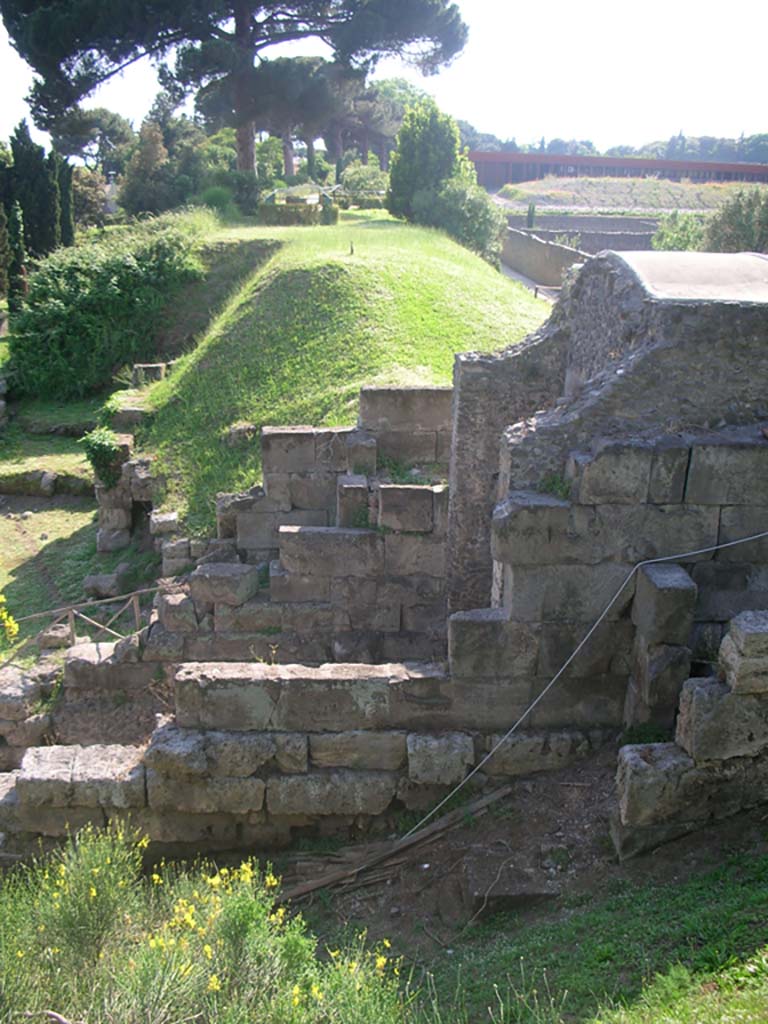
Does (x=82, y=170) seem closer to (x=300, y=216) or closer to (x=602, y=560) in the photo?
(x=300, y=216)

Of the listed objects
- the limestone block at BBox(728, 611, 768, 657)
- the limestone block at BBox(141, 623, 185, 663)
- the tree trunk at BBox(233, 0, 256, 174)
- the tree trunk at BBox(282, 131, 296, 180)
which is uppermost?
the tree trunk at BBox(233, 0, 256, 174)

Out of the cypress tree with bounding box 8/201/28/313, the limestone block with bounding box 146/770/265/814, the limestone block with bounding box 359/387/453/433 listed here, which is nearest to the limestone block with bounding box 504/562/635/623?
the limestone block with bounding box 146/770/265/814

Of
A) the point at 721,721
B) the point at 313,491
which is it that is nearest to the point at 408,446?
the point at 313,491

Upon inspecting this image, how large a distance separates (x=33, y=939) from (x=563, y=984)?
3.23 meters

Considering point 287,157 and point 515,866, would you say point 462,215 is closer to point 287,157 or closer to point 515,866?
point 287,157

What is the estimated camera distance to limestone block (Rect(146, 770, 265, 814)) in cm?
698

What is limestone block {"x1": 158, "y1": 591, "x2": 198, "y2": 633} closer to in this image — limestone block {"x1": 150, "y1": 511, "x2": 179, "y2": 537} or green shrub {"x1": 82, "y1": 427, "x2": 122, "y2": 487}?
limestone block {"x1": 150, "y1": 511, "x2": 179, "y2": 537}

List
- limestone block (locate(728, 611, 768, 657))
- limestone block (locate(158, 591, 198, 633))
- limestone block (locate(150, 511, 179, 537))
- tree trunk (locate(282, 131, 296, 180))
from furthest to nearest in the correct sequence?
tree trunk (locate(282, 131, 296, 180)), limestone block (locate(150, 511, 179, 537)), limestone block (locate(158, 591, 198, 633)), limestone block (locate(728, 611, 768, 657))

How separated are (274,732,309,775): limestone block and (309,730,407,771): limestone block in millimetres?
61

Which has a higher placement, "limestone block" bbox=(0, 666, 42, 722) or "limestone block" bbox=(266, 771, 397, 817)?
"limestone block" bbox=(266, 771, 397, 817)

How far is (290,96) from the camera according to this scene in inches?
1516

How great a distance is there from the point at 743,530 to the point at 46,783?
5.85m

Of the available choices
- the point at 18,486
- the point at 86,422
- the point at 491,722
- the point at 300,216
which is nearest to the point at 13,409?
the point at 86,422

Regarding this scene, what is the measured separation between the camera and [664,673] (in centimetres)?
629
